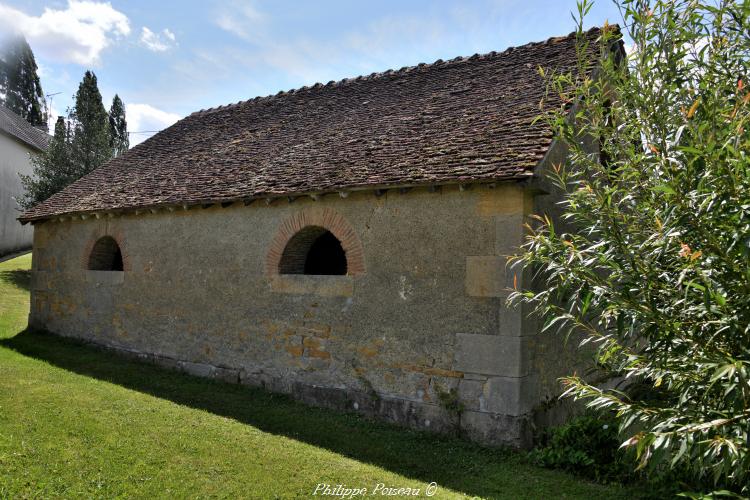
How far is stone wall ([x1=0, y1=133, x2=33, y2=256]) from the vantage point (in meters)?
22.3

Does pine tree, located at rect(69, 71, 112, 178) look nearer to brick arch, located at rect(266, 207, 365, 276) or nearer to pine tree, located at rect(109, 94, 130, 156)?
brick arch, located at rect(266, 207, 365, 276)

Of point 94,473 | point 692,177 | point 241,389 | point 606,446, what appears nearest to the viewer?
point 692,177

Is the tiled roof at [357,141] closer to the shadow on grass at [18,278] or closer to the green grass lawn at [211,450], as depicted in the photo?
the green grass lawn at [211,450]

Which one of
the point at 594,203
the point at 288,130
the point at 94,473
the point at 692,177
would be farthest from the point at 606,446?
the point at 288,130

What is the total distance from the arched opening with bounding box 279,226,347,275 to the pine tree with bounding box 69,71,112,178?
14020mm

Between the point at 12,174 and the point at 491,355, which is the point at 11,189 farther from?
the point at 491,355

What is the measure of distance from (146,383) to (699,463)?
7685 mm

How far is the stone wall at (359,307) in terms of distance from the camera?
20.8ft

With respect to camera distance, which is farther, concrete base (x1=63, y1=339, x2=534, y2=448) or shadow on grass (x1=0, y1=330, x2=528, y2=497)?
concrete base (x1=63, y1=339, x2=534, y2=448)

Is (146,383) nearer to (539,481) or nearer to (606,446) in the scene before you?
(539,481)

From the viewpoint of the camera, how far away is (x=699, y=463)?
105 inches

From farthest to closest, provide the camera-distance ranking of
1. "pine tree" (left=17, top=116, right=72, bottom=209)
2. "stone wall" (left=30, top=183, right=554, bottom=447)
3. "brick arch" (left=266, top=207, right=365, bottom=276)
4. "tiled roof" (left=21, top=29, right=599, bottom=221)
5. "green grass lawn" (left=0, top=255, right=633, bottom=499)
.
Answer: "pine tree" (left=17, top=116, right=72, bottom=209), "brick arch" (left=266, top=207, right=365, bottom=276), "tiled roof" (left=21, top=29, right=599, bottom=221), "stone wall" (left=30, top=183, right=554, bottom=447), "green grass lawn" (left=0, top=255, right=633, bottom=499)

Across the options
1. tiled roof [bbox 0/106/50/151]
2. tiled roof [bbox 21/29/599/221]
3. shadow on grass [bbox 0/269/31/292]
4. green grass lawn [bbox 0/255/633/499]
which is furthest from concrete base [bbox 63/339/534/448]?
tiled roof [bbox 0/106/50/151]

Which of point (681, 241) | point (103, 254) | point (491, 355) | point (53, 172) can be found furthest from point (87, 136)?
point (681, 241)
